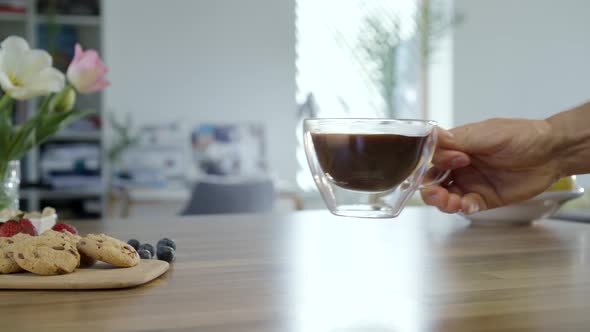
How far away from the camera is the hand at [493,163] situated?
890 millimetres

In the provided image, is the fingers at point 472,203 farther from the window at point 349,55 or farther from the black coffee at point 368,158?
the window at point 349,55

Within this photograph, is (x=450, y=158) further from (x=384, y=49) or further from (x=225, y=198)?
(x=384, y=49)

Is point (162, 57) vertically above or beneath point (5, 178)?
above

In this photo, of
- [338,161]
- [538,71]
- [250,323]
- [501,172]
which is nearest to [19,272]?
[250,323]

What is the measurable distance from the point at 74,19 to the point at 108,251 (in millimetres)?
3516

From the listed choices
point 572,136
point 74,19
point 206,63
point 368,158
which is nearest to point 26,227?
point 368,158

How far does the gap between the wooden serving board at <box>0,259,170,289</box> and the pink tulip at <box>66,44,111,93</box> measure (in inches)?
18.4

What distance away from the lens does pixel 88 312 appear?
0.48m

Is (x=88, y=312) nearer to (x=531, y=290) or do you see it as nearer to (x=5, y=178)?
(x=531, y=290)

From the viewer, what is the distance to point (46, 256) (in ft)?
1.88

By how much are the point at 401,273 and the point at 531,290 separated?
13 cm

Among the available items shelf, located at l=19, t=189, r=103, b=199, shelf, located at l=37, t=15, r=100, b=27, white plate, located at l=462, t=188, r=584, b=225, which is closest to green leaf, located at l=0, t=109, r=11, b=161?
white plate, located at l=462, t=188, r=584, b=225

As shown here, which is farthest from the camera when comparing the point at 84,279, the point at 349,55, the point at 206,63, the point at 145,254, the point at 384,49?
the point at 349,55

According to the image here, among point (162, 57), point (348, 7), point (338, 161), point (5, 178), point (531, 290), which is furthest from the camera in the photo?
point (348, 7)
